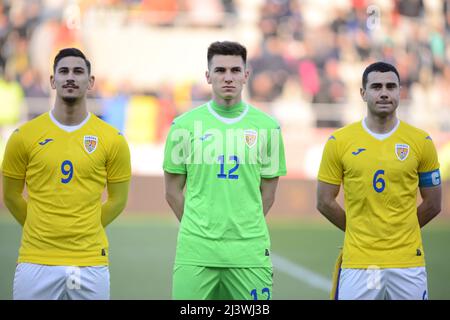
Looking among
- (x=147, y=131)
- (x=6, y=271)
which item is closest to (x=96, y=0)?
(x=147, y=131)

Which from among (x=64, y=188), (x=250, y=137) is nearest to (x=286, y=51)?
(x=250, y=137)

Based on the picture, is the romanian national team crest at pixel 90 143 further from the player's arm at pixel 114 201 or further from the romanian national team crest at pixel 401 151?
the romanian national team crest at pixel 401 151

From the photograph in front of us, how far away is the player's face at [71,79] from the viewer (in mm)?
6309

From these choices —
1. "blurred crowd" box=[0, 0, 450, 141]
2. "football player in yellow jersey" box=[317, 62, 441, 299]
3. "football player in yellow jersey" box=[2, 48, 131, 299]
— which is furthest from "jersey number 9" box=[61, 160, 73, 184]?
"blurred crowd" box=[0, 0, 450, 141]

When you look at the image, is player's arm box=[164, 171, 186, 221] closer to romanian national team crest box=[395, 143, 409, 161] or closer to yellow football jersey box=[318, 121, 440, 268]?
yellow football jersey box=[318, 121, 440, 268]

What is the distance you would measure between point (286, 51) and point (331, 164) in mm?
18194

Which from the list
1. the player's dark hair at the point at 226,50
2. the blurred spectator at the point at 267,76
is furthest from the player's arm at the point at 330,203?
the blurred spectator at the point at 267,76

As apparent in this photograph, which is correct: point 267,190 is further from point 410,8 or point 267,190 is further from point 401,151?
point 410,8

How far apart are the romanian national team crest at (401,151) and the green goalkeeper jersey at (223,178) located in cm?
81

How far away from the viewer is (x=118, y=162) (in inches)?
259

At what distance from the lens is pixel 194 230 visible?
6.43 meters

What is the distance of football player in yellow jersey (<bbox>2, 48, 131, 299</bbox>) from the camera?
6.23m
